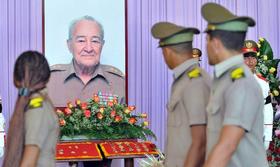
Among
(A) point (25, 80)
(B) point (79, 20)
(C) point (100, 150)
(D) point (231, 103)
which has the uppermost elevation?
(B) point (79, 20)

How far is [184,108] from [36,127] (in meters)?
0.70

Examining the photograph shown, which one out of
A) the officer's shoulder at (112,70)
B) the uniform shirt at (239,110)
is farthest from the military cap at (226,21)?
the officer's shoulder at (112,70)

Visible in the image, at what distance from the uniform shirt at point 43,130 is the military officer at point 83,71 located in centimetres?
406

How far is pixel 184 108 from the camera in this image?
294 centimetres

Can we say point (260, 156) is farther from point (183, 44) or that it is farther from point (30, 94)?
point (30, 94)

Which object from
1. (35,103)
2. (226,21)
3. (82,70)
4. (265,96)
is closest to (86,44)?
(82,70)

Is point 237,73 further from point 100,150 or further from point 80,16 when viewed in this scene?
point 80,16

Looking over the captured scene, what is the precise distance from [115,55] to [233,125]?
4.62m

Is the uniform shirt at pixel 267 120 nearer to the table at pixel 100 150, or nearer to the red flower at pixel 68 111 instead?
the table at pixel 100 150

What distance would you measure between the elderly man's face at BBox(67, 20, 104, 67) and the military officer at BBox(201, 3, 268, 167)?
13.8 ft

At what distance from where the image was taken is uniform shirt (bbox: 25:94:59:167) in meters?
2.67

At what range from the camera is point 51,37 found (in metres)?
6.93

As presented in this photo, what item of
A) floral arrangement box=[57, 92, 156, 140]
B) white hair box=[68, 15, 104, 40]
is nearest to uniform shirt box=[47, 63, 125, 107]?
white hair box=[68, 15, 104, 40]

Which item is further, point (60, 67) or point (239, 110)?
point (60, 67)
